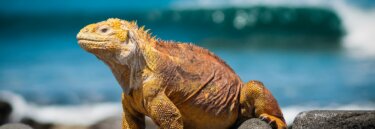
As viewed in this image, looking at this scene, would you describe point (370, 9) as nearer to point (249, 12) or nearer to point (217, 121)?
point (249, 12)

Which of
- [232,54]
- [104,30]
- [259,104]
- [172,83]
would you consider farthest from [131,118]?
[232,54]

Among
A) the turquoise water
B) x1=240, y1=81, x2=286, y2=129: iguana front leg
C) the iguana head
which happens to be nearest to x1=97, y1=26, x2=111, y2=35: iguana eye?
the iguana head

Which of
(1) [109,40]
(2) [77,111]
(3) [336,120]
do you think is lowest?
(3) [336,120]

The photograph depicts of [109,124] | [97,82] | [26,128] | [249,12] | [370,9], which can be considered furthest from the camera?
[249,12]

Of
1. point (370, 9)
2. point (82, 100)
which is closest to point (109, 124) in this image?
point (82, 100)

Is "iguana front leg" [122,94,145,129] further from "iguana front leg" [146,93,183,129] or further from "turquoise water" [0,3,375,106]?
"turquoise water" [0,3,375,106]

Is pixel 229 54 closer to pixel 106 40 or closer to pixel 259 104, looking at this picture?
pixel 259 104

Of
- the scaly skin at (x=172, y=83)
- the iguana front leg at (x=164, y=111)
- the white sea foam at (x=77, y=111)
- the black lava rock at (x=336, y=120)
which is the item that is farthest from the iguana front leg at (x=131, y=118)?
the white sea foam at (x=77, y=111)

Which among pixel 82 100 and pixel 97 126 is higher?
pixel 82 100
